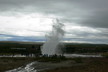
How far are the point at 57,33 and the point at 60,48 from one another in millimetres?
6508

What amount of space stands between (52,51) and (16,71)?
47.0 m

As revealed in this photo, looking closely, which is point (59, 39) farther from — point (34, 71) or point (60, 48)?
point (34, 71)

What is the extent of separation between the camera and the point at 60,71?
31.3m

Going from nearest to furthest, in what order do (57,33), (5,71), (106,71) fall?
(106,71)
(5,71)
(57,33)

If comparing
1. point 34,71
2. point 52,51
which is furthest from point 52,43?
point 34,71

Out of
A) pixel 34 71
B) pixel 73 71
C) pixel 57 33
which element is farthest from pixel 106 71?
pixel 57 33

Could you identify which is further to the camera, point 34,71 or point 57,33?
point 57,33

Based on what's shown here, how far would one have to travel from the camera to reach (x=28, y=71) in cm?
3272

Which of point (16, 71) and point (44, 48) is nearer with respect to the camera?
point (16, 71)

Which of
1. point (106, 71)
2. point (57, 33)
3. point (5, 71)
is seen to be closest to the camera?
point (106, 71)

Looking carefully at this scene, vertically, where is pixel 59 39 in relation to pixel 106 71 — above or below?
above

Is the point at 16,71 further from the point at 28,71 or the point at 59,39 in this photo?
the point at 59,39

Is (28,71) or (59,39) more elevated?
(59,39)

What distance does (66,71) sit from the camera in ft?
102
